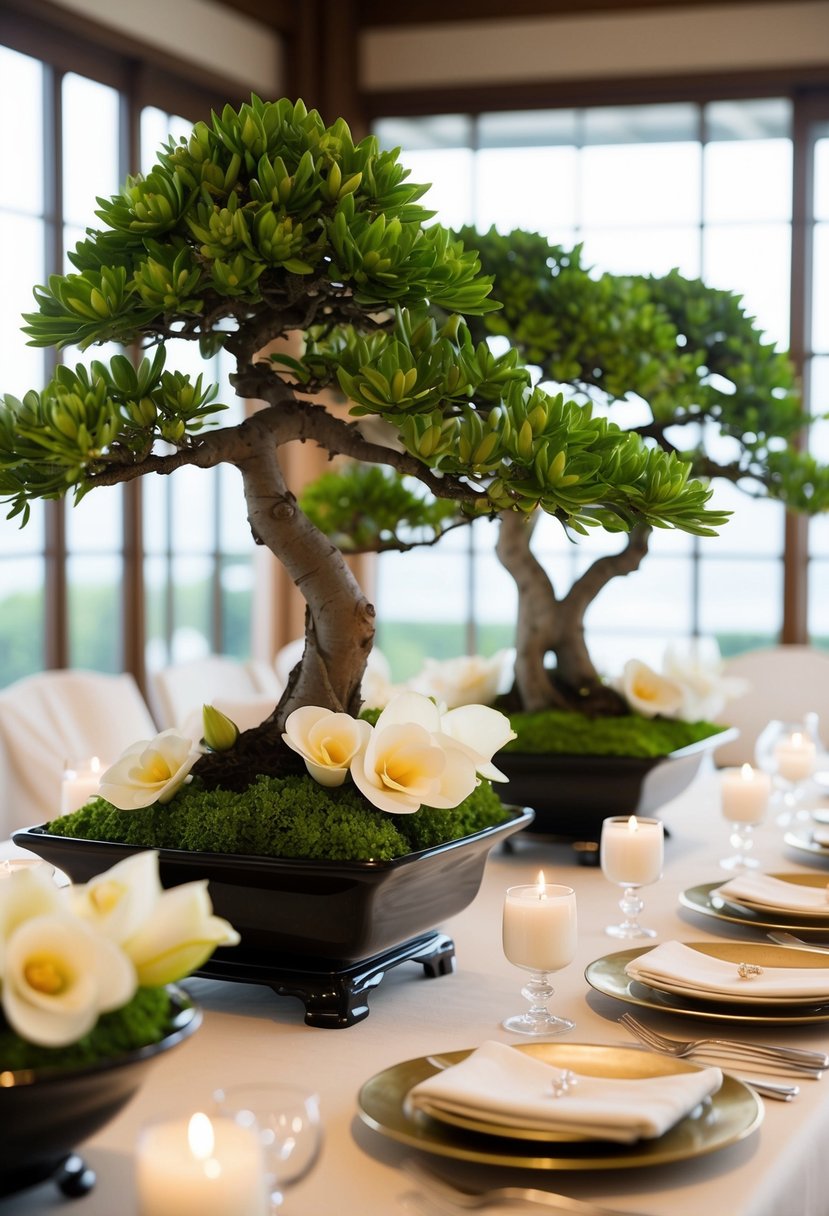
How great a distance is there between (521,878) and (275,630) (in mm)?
3677

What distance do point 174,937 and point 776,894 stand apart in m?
0.97

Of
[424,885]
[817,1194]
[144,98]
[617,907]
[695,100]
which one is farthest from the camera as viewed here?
[695,100]

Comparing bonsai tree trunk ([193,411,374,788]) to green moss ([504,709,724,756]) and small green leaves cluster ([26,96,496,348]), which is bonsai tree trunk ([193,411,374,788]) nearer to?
small green leaves cluster ([26,96,496,348])

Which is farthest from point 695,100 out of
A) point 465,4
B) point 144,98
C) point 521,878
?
point 521,878

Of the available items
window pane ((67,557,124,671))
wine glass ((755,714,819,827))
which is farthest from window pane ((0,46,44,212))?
wine glass ((755,714,819,827))

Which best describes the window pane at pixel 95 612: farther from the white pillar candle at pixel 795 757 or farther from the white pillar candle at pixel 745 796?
the white pillar candle at pixel 745 796

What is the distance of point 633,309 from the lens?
222 centimetres

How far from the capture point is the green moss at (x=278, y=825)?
129 cm

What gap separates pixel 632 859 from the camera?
156 cm

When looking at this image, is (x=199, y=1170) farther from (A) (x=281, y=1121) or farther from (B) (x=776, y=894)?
(B) (x=776, y=894)

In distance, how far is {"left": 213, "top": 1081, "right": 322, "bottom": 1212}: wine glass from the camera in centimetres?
76

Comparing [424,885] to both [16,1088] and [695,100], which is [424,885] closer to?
[16,1088]

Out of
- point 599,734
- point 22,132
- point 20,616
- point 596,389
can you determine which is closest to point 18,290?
point 22,132

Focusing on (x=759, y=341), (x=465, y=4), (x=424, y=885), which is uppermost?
(x=465, y=4)
